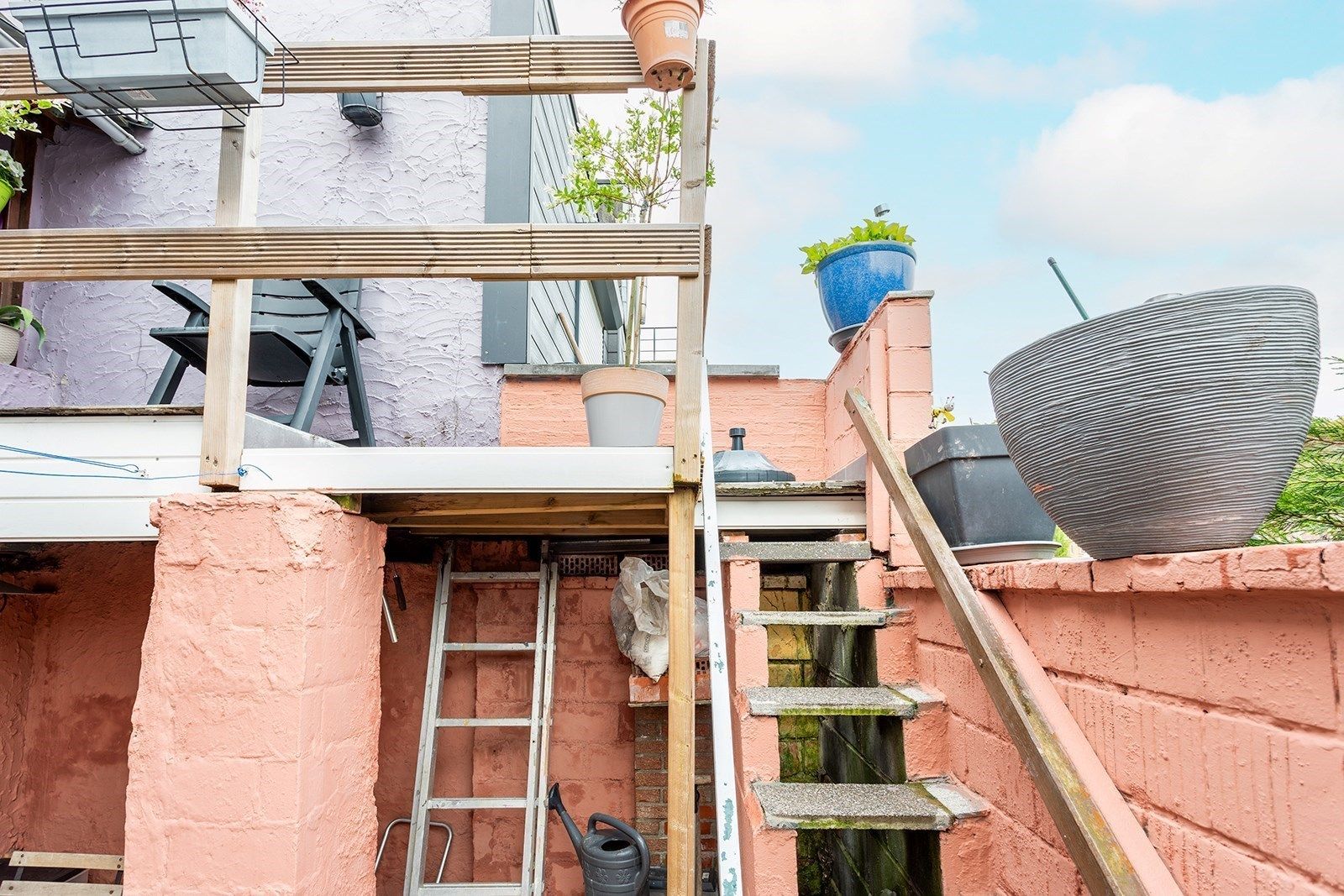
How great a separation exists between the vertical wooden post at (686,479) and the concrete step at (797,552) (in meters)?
0.42

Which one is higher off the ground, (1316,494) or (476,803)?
(1316,494)

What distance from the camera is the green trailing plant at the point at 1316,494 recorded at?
1.12 meters

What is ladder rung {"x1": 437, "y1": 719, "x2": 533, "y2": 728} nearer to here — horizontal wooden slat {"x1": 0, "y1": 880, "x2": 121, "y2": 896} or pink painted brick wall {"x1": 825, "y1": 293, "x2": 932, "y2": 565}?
horizontal wooden slat {"x1": 0, "y1": 880, "x2": 121, "y2": 896}

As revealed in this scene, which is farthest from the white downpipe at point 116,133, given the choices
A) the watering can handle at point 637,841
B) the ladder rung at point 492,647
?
the watering can handle at point 637,841

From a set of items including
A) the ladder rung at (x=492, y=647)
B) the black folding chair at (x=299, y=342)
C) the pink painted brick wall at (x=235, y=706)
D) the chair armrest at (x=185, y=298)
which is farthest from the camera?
the ladder rung at (x=492, y=647)

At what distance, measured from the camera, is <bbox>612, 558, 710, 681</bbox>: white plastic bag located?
9.55 feet

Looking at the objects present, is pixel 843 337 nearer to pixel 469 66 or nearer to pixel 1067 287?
pixel 1067 287

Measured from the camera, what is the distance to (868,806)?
174cm

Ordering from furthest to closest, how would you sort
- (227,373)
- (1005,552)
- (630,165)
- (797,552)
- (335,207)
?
(335,207)
(630,165)
(797,552)
(1005,552)
(227,373)

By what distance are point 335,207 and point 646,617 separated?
258 centimetres

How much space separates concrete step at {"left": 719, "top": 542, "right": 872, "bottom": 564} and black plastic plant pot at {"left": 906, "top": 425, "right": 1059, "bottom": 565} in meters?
0.40

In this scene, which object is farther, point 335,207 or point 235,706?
point 335,207

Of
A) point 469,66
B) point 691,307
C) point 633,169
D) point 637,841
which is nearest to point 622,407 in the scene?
point 691,307

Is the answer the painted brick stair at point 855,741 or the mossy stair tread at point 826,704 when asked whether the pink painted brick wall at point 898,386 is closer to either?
the painted brick stair at point 855,741
